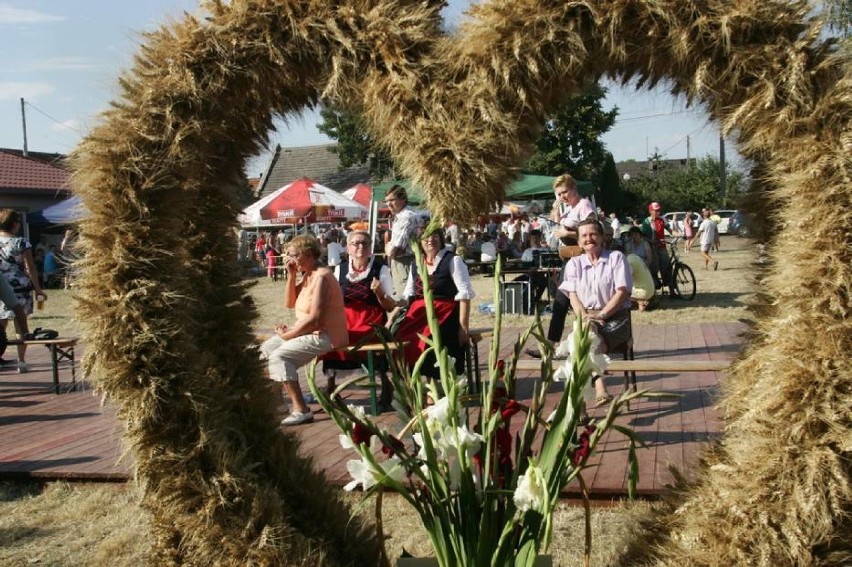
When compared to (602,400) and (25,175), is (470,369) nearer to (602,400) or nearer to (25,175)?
(602,400)

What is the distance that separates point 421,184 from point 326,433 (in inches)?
149

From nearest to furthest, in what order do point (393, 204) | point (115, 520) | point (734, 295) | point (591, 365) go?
point (591, 365), point (115, 520), point (393, 204), point (734, 295)

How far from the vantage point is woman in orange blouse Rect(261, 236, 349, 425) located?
5.99 metres

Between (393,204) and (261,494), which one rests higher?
(393,204)

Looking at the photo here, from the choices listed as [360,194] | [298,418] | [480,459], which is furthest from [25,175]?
[480,459]

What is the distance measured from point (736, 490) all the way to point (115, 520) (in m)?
3.41

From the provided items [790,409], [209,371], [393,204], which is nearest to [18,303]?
[393,204]

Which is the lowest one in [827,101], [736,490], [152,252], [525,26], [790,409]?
[736,490]

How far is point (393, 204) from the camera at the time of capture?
6.42 m

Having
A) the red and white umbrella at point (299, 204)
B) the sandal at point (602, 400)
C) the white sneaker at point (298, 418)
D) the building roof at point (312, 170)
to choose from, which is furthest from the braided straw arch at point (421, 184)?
the building roof at point (312, 170)

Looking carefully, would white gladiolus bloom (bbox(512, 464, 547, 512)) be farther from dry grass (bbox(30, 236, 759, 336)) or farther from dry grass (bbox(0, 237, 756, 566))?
dry grass (bbox(30, 236, 759, 336))

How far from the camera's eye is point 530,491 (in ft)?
7.29

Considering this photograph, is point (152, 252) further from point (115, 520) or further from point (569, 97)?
point (115, 520)

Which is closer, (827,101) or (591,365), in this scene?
(827,101)
